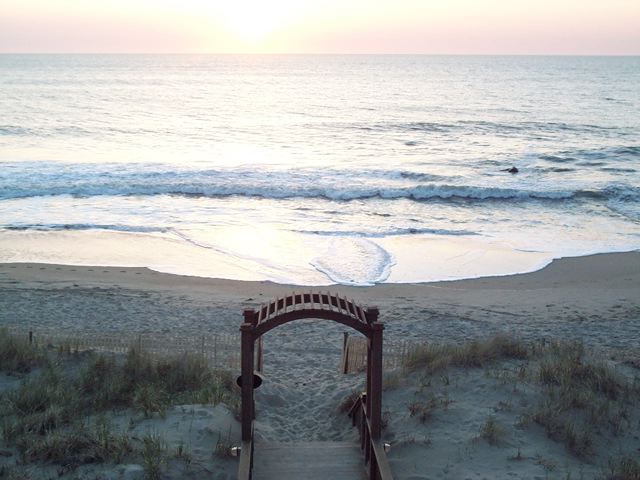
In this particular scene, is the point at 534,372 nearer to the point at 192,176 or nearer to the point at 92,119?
the point at 192,176

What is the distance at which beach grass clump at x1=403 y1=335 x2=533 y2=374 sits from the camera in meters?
10.7

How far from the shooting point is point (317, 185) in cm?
3478

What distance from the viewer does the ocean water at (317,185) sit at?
21688 mm

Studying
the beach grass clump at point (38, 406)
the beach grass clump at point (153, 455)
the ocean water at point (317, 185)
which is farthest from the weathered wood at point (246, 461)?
the ocean water at point (317, 185)

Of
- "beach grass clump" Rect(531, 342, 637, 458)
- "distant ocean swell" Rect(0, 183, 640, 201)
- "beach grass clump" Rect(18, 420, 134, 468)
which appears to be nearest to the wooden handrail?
"beach grass clump" Rect(531, 342, 637, 458)

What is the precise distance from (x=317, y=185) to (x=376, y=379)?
27.2m

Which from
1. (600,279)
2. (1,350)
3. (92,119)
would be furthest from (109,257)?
(92,119)

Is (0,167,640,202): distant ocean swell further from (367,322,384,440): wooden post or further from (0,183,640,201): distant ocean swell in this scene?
(367,322,384,440): wooden post

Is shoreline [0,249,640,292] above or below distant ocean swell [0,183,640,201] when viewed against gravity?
below

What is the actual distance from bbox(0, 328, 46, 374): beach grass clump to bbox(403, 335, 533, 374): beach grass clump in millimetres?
5761

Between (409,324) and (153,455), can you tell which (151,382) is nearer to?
(153,455)

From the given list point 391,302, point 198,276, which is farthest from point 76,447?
point 198,276

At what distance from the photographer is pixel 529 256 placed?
71.2 feet

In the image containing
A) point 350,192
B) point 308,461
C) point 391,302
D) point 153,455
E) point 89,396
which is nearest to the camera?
point 153,455
